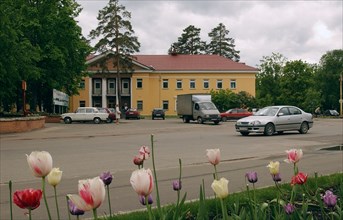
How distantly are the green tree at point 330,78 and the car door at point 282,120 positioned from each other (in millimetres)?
79123

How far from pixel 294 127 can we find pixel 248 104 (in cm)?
4409

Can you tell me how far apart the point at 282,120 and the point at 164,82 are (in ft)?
203

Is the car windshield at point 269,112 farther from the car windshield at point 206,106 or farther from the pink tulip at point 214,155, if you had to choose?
the pink tulip at point 214,155

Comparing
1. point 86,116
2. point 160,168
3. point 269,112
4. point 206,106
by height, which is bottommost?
point 160,168

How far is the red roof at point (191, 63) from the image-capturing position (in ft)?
279

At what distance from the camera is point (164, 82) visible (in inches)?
3403

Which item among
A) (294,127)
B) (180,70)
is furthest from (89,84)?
(294,127)

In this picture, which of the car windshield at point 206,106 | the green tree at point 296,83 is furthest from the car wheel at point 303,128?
the green tree at point 296,83

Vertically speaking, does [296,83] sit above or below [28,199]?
above

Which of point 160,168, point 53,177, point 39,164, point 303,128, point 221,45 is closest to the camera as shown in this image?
point 39,164

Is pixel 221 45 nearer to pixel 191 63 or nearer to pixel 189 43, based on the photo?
pixel 189 43

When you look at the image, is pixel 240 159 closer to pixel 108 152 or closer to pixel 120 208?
pixel 108 152

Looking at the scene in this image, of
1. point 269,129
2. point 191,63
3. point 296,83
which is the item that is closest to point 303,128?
point 269,129

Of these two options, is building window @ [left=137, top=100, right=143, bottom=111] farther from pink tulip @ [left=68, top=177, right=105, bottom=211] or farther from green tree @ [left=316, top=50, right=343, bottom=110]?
pink tulip @ [left=68, top=177, right=105, bottom=211]
